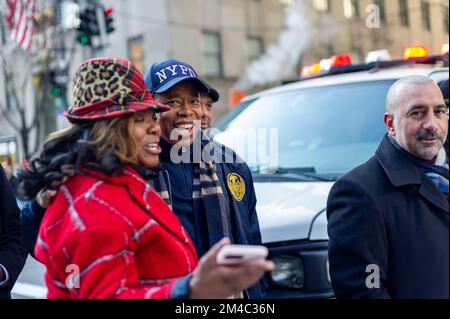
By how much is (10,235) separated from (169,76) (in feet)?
3.90

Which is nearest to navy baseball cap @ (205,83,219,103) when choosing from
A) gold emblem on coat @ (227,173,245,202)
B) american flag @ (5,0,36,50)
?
gold emblem on coat @ (227,173,245,202)

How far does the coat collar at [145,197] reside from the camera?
1902 mm

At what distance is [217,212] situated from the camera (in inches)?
106

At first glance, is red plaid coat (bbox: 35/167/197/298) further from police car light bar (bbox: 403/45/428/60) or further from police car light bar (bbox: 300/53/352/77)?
police car light bar (bbox: 300/53/352/77)

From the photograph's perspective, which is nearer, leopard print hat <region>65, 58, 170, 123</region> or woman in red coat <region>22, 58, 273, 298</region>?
woman in red coat <region>22, 58, 273, 298</region>

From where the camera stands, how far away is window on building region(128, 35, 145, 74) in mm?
21312

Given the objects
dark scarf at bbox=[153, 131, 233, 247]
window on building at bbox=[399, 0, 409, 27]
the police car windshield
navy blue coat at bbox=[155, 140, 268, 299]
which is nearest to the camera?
dark scarf at bbox=[153, 131, 233, 247]

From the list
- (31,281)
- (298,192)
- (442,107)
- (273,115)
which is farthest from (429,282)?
(31,281)

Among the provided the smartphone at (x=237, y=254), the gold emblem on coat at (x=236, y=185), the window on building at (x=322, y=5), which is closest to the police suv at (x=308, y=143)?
the gold emblem on coat at (x=236, y=185)

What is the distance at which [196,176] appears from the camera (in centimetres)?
280

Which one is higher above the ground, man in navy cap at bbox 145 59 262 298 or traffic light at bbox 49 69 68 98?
traffic light at bbox 49 69 68 98

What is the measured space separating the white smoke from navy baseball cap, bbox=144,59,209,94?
779 inches
